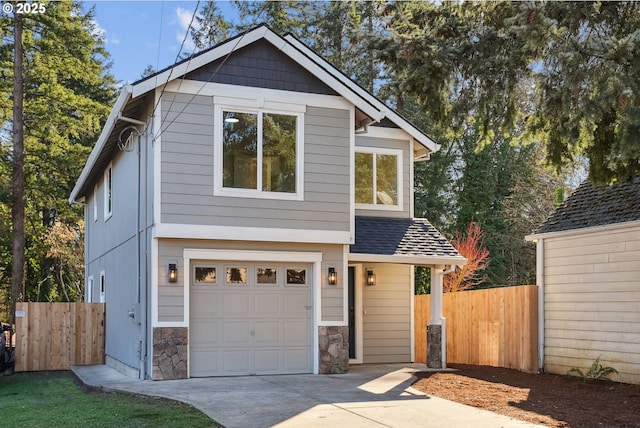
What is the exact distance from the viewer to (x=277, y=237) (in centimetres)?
1174

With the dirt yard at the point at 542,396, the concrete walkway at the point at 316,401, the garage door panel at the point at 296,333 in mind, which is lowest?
the dirt yard at the point at 542,396

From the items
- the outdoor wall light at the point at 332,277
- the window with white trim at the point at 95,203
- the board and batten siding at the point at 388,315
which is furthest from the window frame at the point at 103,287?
the outdoor wall light at the point at 332,277

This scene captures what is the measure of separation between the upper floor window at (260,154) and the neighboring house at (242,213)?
0.7 inches

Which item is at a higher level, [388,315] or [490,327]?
[388,315]

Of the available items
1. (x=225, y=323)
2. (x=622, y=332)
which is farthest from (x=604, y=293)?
(x=225, y=323)

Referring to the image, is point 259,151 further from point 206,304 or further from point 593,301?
point 593,301

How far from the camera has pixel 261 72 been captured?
38.9 ft

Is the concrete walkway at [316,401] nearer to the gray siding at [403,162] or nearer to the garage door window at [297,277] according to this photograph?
the garage door window at [297,277]

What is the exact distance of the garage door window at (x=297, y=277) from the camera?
12.2 m

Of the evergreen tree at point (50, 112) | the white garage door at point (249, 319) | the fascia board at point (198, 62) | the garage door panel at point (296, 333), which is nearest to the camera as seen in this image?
the fascia board at point (198, 62)

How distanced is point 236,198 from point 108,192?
20.8 ft

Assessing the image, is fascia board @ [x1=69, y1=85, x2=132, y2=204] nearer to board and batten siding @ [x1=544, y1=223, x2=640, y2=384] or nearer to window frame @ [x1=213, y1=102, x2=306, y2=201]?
window frame @ [x1=213, y1=102, x2=306, y2=201]

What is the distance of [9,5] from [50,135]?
435 cm

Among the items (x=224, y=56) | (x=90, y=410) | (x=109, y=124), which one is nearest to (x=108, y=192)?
(x=109, y=124)
